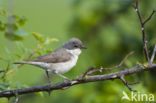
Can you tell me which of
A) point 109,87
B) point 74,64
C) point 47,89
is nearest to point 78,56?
point 74,64

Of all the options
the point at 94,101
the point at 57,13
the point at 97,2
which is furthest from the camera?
the point at 57,13

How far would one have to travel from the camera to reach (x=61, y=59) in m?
4.49

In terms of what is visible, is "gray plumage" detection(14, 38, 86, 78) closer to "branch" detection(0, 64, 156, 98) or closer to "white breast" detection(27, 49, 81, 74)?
"white breast" detection(27, 49, 81, 74)

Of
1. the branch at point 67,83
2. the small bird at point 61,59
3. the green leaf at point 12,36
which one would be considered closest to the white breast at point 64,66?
the small bird at point 61,59

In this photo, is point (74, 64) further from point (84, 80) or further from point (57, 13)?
point (57, 13)

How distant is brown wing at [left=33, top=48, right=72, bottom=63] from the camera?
4197 mm

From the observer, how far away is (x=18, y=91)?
281 centimetres

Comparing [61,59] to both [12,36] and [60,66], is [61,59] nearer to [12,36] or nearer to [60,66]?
[60,66]

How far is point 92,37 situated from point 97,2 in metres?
0.60

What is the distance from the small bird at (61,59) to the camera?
163 inches

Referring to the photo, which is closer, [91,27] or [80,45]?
[80,45]

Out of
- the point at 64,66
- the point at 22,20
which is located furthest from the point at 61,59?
the point at 22,20

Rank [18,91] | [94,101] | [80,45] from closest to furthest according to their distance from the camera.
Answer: [18,91] → [94,101] → [80,45]

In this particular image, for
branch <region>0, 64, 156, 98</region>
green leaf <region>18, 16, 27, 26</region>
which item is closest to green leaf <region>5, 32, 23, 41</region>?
green leaf <region>18, 16, 27, 26</region>
